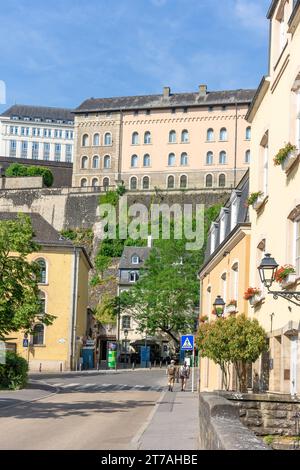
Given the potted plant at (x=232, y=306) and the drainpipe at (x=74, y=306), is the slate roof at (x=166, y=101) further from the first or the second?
the potted plant at (x=232, y=306)

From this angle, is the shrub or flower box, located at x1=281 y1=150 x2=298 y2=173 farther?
the shrub

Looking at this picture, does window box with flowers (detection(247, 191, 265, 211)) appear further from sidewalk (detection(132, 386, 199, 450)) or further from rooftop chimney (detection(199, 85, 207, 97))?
rooftop chimney (detection(199, 85, 207, 97))

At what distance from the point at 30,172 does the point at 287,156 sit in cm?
11739

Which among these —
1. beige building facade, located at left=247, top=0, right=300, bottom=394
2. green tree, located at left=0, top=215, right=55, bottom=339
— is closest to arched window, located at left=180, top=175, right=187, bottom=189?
green tree, located at left=0, top=215, right=55, bottom=339

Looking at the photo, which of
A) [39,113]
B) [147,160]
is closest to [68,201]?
[147,160]

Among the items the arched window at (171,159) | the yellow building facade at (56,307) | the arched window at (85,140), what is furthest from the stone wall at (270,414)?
the arched window at (85,140)

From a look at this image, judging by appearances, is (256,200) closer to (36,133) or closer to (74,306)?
(74,306)

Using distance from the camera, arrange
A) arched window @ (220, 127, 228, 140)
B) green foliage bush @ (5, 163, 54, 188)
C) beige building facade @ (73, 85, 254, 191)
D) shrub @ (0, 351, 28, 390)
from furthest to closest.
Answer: green foliage bush @ (5, 163, 54, 188)
arched window @ (220, 127, 228, 140)
beige building facade @ (73, 85, 254, 191)
shrub @ (0, 351, 28, 390)

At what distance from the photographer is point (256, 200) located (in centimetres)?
1941

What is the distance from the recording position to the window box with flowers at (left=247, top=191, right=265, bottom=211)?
747 inches

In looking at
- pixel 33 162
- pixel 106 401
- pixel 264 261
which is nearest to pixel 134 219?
pixel 33 162

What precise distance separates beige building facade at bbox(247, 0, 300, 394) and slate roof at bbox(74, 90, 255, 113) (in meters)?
88.1
